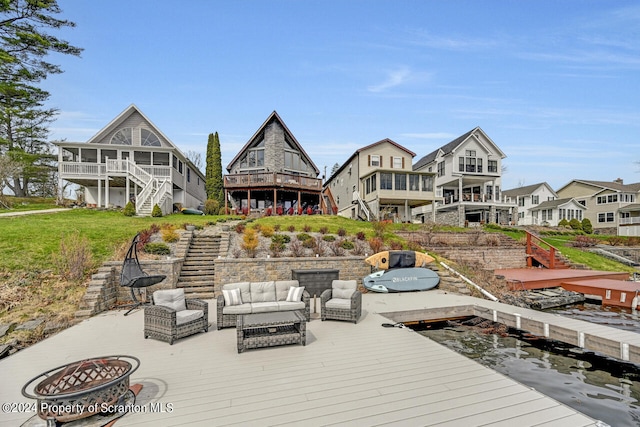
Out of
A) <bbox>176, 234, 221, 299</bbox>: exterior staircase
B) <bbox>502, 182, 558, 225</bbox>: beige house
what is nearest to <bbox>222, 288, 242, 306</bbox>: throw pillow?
<bbox>176, 234, 221, 299</bbox>: exterior staircase

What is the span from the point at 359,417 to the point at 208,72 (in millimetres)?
18049

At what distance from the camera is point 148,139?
82.5 ft

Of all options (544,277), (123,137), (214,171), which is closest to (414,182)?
(544,277)

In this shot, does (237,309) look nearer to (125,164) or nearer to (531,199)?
(125,164)

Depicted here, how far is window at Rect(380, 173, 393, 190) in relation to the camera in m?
24.4

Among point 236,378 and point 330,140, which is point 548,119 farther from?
point 236,378

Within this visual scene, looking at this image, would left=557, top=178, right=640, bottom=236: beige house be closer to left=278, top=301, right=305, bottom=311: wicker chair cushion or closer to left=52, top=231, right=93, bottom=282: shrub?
left=278, top=301, right=305, bottom=311: wicker chair cushion

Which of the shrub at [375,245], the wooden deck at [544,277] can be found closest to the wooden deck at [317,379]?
the wooden deck at [544,277]

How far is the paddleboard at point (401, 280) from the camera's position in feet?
35.6

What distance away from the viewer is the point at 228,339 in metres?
6.05

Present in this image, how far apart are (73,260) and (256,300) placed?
6480mm

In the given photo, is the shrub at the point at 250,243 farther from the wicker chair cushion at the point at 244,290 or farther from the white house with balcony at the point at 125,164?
the white house with balcony at the point at 125,164

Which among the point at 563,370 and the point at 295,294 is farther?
the point at 295,294

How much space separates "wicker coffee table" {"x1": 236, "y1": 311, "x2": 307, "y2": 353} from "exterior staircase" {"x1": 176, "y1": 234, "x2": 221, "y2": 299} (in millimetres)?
4909
